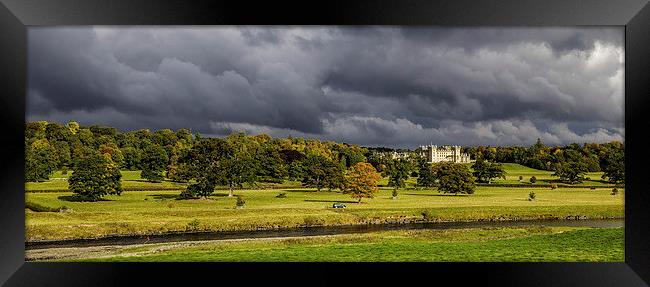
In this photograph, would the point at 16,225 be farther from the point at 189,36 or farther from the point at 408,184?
the point at 408,184

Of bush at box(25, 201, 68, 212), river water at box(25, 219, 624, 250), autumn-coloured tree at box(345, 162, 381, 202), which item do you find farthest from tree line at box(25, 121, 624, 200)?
river water at box(25, 219, 624, 250)

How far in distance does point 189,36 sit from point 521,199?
24.9 feet

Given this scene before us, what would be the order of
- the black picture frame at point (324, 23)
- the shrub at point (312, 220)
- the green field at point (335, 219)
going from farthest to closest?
the shrub at point (312, 220), the green field at point (335, 219), the black picture frame at point (324, 23)

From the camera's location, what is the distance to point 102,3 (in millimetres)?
6375

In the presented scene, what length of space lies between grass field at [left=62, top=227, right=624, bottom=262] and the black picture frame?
3.38 feet

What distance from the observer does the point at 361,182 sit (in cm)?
1020

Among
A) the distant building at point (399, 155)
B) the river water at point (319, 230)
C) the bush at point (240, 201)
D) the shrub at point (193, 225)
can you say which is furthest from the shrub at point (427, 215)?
the shrub at point (193, 225)

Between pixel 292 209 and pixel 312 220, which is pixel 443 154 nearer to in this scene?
pixel 312 220

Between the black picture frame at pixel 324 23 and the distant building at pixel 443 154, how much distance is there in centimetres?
320

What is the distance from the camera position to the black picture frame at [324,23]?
6355mm

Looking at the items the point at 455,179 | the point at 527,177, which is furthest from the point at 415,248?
the point at 527,177

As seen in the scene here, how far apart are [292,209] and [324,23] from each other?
186 inches

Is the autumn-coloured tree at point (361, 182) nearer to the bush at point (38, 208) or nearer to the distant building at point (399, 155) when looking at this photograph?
the distant building at point (399, 155)

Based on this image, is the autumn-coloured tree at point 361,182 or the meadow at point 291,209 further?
the autumn-coloured tree at point 361,182
